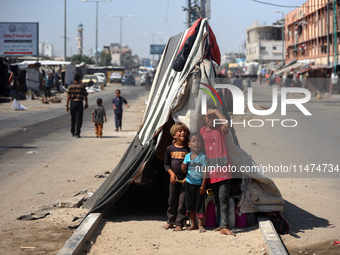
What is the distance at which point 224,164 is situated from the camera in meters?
6.59

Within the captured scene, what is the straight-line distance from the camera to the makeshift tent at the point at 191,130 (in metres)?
6.77

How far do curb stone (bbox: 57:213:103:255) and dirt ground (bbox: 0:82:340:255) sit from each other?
0.31 feet

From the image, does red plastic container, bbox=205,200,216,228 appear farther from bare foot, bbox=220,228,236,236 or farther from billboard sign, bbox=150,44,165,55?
billboard sign, bbox=150,44,165,55

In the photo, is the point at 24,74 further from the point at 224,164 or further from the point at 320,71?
the point at 224,164

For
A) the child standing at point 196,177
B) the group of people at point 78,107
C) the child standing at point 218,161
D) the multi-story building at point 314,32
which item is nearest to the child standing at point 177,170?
the child standing at point 196,177

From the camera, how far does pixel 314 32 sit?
184 feet

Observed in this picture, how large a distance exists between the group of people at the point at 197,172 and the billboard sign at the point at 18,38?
37.0 m

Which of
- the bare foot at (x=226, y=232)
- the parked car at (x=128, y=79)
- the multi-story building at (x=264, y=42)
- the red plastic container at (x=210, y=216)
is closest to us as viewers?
the bare foot at (x=226, y=232)

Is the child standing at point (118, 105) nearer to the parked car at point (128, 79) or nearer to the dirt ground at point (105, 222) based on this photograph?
the dirt ground at point (105, 222)

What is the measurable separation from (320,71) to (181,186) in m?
43.0

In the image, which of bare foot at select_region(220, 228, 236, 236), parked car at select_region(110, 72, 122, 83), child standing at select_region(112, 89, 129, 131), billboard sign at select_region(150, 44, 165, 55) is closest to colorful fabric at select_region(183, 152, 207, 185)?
bare foot at select_region(220, 228, 236, 236)

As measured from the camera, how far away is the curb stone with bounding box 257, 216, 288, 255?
5.59 meters

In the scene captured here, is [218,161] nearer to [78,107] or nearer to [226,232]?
[226,232]

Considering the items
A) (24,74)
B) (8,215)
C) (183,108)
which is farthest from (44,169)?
(24,74)
